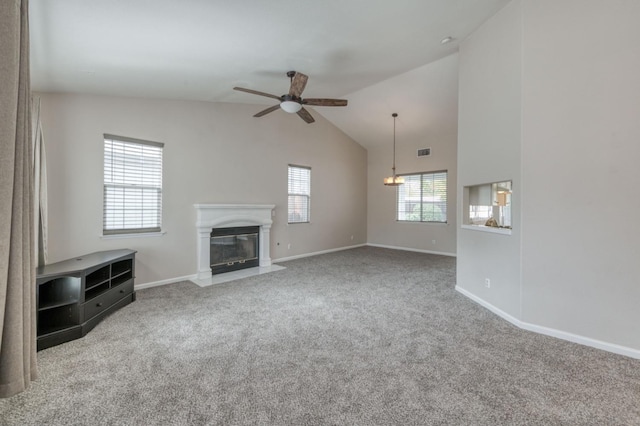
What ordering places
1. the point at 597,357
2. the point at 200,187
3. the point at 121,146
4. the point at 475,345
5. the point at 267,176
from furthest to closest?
the point at 267,176 < the point at 200,187 < the point at 121,146 < the point at 475,345 < the point at 597,357

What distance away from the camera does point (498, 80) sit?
344 centimetres

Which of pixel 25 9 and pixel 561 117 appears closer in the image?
pixel 25 9

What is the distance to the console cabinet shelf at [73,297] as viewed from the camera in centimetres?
272

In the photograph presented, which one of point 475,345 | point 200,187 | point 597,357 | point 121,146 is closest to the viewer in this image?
point 597,357

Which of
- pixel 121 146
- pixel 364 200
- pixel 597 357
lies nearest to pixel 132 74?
pixel 121 146

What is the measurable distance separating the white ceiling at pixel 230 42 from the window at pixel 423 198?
11.2ft

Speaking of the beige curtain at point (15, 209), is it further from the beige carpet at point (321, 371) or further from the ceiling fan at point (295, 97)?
the ceiling fan at point (295, 97)

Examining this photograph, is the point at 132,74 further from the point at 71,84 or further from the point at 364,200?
the point at 364,200

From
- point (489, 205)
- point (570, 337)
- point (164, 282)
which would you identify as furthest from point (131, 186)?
point (570, 337)

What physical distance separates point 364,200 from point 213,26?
7.14 meters

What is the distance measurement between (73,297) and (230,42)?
3.20 meters

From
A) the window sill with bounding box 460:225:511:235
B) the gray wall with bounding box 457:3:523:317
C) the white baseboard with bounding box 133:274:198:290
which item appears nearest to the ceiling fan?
the gray wall with bounding box 457:3:523:317

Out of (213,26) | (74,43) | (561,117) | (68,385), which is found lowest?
Result: (68,385)

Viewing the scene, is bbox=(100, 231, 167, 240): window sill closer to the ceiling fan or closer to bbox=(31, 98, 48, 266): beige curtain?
bbox=(31, 98, 48, 266): beige curtain
